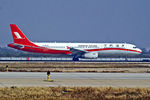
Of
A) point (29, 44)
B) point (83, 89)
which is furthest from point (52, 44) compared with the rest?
point (83, 89)

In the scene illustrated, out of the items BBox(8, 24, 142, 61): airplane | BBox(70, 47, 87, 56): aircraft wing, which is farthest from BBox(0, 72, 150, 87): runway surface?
BBox(70, 47, 87, 56): aircraft wing

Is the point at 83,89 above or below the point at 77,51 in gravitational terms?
below

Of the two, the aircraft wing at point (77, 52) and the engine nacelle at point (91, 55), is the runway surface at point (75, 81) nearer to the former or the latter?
the aircraft wing at point (77, 52)

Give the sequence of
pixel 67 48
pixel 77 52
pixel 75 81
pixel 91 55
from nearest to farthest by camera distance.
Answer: pixel 75 81
pixel 67 48
pixel 91 55
pixel 77 52

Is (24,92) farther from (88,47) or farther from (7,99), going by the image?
(88,47)

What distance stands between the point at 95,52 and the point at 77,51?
4220 millimetres

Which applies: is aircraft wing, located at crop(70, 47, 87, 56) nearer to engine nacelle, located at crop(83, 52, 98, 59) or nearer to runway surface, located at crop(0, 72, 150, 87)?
engine nacelle, located at crop(83, 52, 98, 59)

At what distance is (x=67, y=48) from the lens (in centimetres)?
8056

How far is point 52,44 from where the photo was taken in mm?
80875

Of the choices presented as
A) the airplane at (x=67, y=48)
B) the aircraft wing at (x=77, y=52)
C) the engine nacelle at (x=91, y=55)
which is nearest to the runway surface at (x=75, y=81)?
the airplane at (x=67, y=48)

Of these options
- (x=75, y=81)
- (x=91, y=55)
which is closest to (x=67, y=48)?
(x=91, y=55)

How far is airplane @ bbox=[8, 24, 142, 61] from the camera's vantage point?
8050 centimetres

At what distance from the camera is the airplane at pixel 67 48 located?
3169 inches

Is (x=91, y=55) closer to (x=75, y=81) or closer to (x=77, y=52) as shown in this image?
(x=77, y=52)
